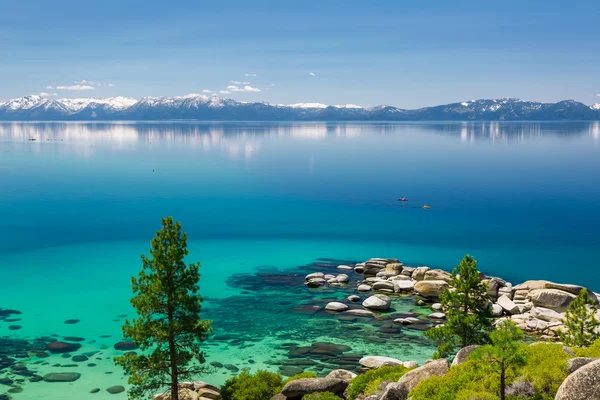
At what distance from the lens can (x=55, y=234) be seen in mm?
99938

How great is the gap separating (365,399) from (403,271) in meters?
41.1

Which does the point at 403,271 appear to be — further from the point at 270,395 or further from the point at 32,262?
the point at 32,262

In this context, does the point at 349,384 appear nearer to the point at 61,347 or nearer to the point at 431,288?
the point at 431,288

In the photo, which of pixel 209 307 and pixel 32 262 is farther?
pixel 32 262

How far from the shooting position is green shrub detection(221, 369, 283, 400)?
123ft

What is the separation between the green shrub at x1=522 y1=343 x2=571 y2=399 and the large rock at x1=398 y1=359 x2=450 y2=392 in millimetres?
5523

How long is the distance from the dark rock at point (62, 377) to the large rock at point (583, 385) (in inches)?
1540

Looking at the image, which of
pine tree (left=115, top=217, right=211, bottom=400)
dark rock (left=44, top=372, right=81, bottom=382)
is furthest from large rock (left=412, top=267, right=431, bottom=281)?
dark rock (left=44, top=372, right=81, bottom=382)

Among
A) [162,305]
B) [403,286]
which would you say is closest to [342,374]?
[162,305]

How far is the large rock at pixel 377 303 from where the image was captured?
200 feet

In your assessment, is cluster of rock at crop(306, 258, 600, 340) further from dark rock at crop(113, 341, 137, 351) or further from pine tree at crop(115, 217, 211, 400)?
pine tree at crop(115, 217, 211, 400)

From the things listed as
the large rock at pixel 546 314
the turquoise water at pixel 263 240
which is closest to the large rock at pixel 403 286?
the turquoise water at pixel 263 240

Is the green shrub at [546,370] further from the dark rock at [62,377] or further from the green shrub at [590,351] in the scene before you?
the dark rock at [62,377]

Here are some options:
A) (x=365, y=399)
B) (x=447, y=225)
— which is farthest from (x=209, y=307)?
(x=447, y=225)
